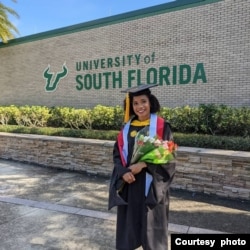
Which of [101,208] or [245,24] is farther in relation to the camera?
[245,24]

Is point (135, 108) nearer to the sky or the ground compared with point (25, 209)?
nearer to the sky

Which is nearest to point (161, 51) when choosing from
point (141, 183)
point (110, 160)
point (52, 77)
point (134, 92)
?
point (110, 160)

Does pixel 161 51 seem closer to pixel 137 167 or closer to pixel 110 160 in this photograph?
pixel 110 160

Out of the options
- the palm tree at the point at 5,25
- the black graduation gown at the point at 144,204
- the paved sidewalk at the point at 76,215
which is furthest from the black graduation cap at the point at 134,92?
the palm tree at the point at 5,25

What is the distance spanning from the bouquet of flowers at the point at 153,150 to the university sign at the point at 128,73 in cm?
650

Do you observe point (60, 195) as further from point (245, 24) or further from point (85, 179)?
point (245, 24)

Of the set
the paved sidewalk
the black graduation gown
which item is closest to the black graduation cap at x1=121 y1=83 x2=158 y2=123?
the black graduation gown

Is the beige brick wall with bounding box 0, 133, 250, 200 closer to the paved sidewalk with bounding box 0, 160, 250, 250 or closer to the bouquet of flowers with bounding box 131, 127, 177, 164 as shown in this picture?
the paved sidewalk with bounding box 0, 160, 250, 250

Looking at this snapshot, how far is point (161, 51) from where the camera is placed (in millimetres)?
9375

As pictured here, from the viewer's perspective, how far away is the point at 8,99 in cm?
1392

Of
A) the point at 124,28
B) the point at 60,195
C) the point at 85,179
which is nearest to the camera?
the point at 60,195

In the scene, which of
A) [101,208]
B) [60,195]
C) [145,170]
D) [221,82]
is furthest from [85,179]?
[221,82]

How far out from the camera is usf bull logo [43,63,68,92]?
11969mm

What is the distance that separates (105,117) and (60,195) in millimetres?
3562
